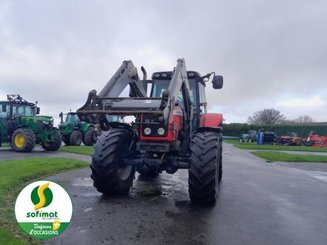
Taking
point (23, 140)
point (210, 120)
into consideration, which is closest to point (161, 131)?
point (210, 120)

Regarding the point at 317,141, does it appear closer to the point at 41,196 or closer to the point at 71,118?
the point at 71,118

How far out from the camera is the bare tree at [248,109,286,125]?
73.2 m

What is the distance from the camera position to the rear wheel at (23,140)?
48.7 feet

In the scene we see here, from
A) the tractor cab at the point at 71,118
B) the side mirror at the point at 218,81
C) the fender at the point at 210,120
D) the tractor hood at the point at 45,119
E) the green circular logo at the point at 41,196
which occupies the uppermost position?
the side mirror at the point at 218,81

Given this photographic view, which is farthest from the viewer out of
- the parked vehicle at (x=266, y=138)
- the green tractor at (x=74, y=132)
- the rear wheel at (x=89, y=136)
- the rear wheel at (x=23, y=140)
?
the parked vehicle at (x=266, y=138)

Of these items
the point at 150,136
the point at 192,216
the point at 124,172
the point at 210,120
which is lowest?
the point at 192,216

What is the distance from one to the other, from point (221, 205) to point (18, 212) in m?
3.85

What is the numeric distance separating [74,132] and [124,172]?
14.8m

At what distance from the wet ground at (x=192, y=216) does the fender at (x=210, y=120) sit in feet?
5.01

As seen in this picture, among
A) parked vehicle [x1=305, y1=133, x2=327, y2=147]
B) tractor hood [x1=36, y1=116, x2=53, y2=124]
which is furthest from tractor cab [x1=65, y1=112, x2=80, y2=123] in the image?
parked vehicle [x1=305, y1=133, x2=327, y2=147]

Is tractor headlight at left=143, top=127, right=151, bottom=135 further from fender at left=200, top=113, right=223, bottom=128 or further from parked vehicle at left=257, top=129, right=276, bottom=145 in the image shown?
parked vehicle at left=257, top=129, right=276, bottom=145

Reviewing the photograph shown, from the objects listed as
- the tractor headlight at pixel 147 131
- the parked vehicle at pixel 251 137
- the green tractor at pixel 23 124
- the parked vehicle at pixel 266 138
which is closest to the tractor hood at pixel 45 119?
the green tractor at pixel 23 124

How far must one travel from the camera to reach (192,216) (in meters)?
4.74

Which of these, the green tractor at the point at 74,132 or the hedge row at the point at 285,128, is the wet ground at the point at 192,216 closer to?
the green tractor at the point at 74,132
